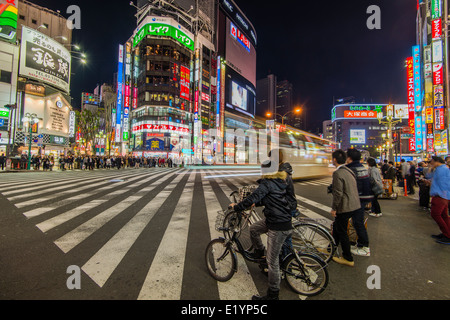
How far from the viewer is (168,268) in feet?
11.0

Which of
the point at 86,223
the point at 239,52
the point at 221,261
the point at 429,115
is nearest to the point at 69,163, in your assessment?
the point at 86,223

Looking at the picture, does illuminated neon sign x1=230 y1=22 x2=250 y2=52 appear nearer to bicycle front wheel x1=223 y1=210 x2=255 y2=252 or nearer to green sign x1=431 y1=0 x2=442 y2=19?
green sign x1=431 y1=0 x2=442 y2=19

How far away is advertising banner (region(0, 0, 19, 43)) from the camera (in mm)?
26859

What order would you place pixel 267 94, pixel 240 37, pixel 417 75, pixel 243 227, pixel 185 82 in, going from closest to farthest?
pixel 243 227 < pixel 417 75 < pixel 185 82 < pixel 240 37 < pixel 267 94

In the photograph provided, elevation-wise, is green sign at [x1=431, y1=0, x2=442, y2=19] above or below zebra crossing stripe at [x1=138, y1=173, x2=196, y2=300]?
above

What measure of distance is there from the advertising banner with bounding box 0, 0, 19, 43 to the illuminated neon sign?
76489mm

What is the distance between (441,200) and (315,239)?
3.54 meters

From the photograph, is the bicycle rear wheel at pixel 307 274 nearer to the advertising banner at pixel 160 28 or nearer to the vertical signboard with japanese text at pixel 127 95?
the vertical signboard with japanese text at pixel 127 95

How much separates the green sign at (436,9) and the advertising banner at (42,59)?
5180 centimetres

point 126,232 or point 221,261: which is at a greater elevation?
point 221,261

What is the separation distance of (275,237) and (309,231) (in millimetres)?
1231

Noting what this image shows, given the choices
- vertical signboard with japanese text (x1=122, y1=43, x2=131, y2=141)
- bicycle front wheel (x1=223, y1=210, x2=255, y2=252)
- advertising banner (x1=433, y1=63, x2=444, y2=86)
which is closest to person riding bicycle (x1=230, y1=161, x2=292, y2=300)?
bicycle front wheel (x1=223, y1=210, x2=255, y2=252)

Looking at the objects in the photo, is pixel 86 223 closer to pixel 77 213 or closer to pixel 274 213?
pixel 77 213

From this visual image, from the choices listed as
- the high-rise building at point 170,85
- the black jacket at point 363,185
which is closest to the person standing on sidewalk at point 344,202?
the black jacket at point 363,185
